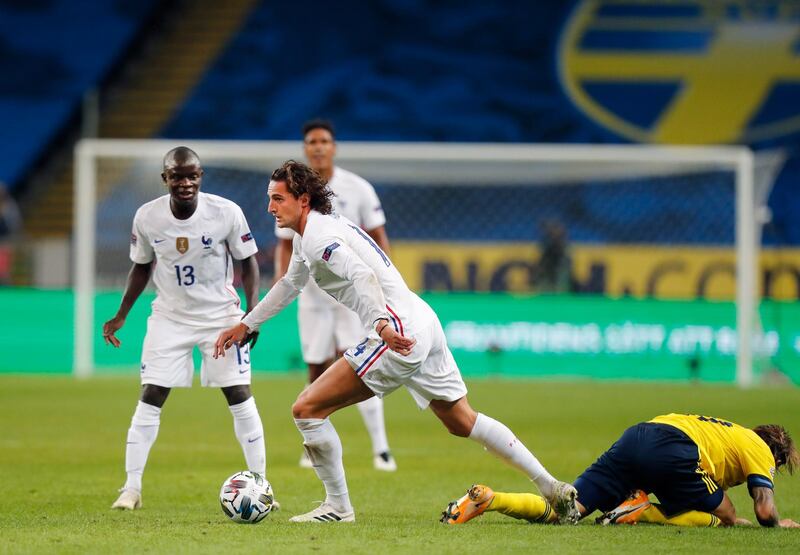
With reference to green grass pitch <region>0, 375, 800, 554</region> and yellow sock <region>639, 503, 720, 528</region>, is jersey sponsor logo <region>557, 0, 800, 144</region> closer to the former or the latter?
green grass pitch <region>0, 375, 800, 554</region>

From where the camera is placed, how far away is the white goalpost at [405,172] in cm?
1889

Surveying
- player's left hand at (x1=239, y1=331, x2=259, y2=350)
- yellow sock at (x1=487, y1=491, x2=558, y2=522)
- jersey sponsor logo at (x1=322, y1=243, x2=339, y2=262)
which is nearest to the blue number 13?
player's left hand at (x1=239, y1=331, x2=259, y2=350)

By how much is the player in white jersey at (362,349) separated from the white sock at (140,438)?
1.25 meters

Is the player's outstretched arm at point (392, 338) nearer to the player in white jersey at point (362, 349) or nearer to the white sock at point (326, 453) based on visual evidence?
the player in white jersey at point (362, 349)

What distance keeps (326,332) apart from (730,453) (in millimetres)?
4320

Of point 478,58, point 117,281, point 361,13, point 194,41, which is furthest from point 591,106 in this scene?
point 117,281

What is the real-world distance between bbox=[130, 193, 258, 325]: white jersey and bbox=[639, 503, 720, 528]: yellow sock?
2.71 meters

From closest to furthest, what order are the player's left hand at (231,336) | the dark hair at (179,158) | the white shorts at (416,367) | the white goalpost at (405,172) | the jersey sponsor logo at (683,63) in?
the white shorts at (416,367)
the player's left hand at (231,336)
the dark hair at (179,158)
the white goalpost at (405,172)
the jersey sponsor logo at (683,63)

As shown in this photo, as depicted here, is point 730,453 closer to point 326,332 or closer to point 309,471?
point 309,471

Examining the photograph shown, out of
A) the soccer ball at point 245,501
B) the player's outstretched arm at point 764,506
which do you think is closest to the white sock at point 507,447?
the player's outstretched arm at point 764,506

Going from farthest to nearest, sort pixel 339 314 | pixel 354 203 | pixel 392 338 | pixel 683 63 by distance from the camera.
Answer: pixel 683 63
pixel 339 314
pixel 354 203
pixel 392 338

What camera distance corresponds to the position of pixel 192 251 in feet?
26.5

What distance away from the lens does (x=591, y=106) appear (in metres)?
29.5

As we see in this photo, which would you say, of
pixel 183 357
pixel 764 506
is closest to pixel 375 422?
A: pixel 183 357
